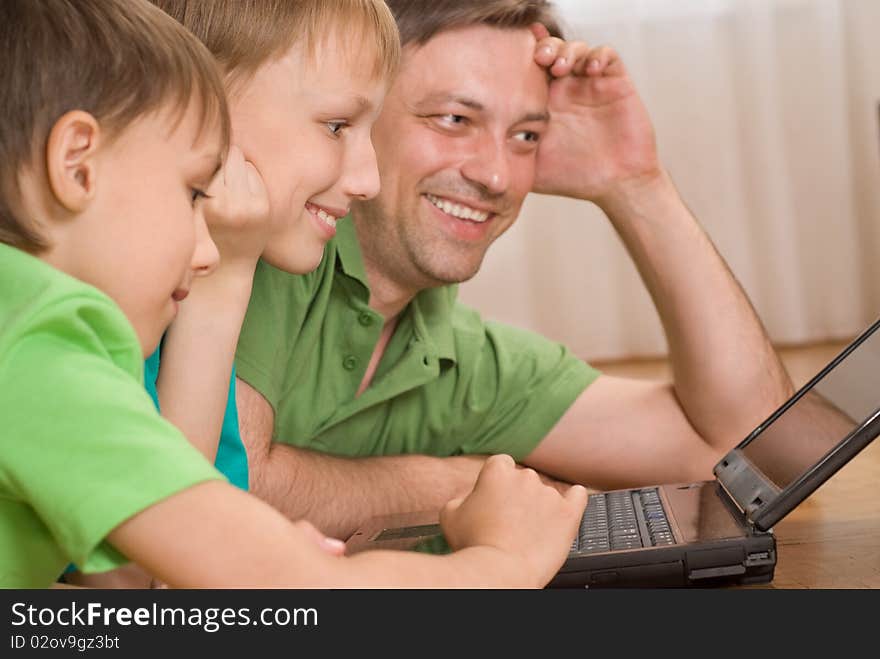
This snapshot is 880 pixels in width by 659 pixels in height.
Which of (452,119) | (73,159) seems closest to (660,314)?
(452,119)

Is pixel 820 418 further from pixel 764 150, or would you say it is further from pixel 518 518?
pixel 764 150

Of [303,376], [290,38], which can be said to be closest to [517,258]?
[303,376]

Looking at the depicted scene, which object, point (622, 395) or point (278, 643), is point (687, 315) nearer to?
point (622, 395)

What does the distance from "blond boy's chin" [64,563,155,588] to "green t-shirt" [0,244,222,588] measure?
0.27m

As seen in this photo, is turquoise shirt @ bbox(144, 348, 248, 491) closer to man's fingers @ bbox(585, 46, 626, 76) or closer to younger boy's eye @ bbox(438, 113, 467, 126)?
younger boy's eye @ bbox(438, 113, 467, 126)

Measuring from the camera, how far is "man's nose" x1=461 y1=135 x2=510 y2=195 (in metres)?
1.64

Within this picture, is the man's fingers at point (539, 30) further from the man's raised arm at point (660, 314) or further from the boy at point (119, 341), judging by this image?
the boy at point (119, 341)

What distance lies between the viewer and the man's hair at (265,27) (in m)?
1.08

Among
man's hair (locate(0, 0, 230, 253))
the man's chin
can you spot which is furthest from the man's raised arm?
man's hair (locate(0, 0, 230, 253))

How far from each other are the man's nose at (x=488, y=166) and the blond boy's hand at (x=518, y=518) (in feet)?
2.63

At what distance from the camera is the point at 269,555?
64 centimetres

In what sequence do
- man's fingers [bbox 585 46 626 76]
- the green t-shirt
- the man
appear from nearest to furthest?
the green t-shirt, the man, man's fingers [bbox 585 46 626 76]

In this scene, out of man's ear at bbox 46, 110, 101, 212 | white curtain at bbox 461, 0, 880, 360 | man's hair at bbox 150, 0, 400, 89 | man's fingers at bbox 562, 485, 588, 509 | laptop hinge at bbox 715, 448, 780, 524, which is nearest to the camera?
man's ear at bbox 46, 110, 101, 212

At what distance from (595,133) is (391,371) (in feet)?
1.69
